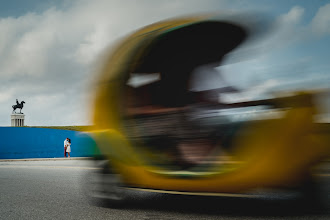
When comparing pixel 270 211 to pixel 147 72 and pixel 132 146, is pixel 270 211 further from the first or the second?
pixel 147 72

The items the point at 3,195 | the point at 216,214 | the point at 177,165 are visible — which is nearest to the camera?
the point at 216,214

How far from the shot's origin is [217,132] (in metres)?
3.82

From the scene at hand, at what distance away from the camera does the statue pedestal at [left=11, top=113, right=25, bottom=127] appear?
52.2 metres

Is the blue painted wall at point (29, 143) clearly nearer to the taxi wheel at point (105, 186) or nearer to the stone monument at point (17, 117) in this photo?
the stone monument at point (17, 117)

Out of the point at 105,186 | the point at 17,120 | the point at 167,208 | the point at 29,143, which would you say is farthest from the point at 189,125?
the point at 17,120

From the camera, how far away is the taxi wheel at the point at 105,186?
4.07 metres

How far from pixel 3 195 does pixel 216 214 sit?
3.29 meters

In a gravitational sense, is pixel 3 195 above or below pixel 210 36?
below

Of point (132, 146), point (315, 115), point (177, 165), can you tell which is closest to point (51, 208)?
point (132, 146)

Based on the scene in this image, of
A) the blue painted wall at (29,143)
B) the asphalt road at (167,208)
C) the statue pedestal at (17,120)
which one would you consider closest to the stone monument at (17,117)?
the statue pedestal at (17,120)

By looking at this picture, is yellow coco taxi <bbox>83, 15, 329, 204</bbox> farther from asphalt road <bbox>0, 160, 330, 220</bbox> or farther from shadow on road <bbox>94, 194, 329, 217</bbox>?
shadow on road <bbox>94, 194, 329, 217</bbox>

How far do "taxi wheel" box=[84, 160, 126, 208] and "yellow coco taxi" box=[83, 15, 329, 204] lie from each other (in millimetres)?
11

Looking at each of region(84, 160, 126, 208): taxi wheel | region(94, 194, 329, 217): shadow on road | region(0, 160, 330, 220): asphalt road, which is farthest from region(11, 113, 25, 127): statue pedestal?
region(84, 160, 126, 208): taxi wheel

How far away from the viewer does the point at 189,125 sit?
4121 mm
